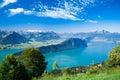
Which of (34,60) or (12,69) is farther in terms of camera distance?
(34,60)

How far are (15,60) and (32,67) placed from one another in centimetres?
3163

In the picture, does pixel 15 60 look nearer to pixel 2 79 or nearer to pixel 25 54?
pixel 2 79

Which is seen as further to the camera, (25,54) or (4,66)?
(25,54)

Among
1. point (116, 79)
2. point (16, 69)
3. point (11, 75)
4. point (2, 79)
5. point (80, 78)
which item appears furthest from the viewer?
point (16, 69)

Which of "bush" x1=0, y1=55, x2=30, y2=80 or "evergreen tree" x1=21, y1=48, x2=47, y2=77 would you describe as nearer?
"bush" x1=0, y1=55, x2=30, y2=80

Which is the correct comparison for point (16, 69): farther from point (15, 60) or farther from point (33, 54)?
point (33, 54)

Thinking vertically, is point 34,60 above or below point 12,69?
below

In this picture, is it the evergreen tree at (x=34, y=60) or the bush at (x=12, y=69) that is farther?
the evergreen tree at (x=34, y=60)

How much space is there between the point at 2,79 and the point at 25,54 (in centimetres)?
3879

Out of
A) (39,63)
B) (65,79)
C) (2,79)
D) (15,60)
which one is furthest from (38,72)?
(65,79)

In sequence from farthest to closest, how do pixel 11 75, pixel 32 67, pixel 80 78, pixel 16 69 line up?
pixel 32 67
pixel 16 69
pixel 11 75
pixel 80 78

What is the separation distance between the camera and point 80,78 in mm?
16141

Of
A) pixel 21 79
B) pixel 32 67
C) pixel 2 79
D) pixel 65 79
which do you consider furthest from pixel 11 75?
pixel 32 67

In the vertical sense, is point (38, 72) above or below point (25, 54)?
below
